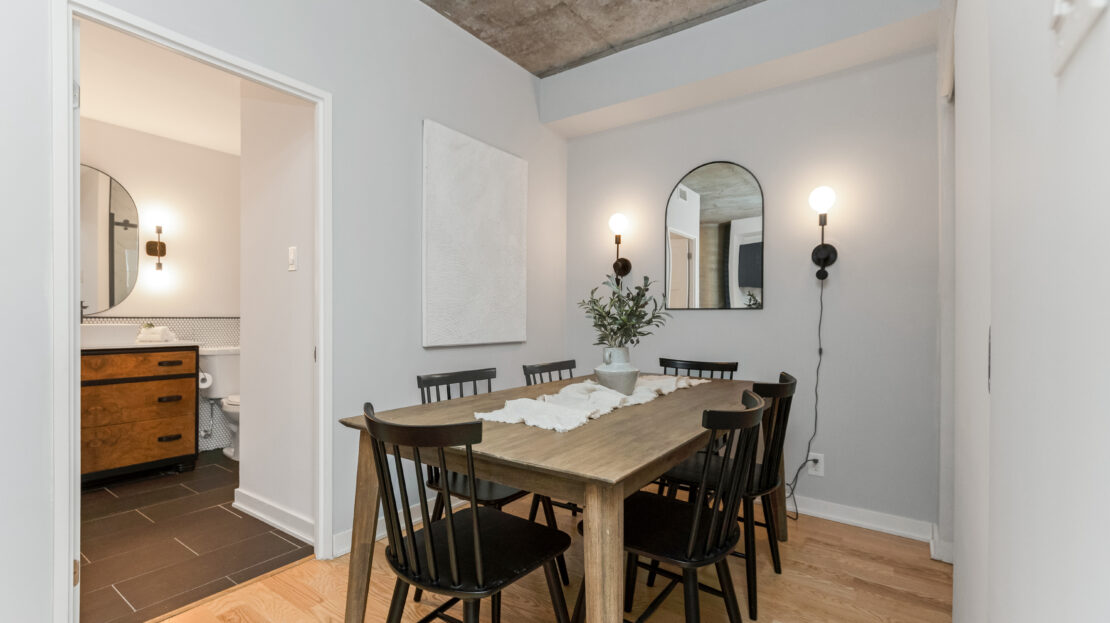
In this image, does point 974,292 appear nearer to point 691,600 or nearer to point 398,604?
point 691,600

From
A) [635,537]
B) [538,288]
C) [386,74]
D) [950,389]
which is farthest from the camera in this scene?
[538,288]

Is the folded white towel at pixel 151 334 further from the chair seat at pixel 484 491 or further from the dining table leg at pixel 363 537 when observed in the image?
the dining table leg at pixel 363 537

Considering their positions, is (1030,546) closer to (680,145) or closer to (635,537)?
(635,537)

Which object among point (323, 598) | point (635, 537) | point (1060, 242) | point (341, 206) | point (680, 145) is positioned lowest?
point (323, 598)

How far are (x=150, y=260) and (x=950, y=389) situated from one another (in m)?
5.62

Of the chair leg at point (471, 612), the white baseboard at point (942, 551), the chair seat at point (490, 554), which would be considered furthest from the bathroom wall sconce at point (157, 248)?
the white baseboard at point (942, 551)

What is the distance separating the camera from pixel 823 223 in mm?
2945

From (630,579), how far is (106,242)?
4644mm

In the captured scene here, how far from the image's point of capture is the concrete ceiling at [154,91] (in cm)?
294

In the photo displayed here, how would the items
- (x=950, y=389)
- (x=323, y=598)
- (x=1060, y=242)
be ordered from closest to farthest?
(x=1060, y=242) < (x=323, y=598) < (x=950, y=389)

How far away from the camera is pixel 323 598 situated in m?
2.07

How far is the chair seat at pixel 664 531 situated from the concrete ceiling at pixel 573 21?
2689 millimetres

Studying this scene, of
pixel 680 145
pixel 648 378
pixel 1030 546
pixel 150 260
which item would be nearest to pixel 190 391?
pixel 150 260

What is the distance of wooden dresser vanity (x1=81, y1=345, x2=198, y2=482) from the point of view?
10.8 feet
